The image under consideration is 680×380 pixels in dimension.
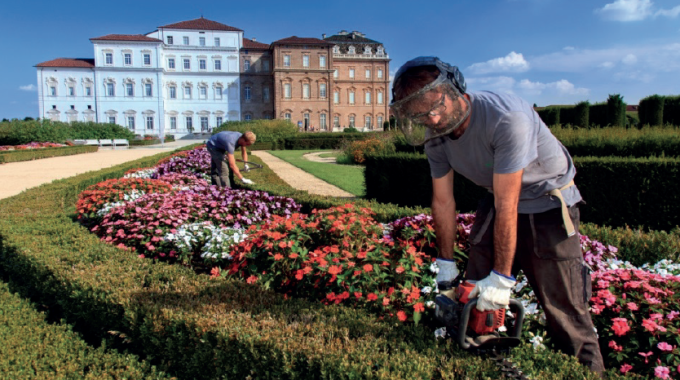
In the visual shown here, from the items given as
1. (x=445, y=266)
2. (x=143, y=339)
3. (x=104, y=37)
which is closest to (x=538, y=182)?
(x=445, y=266)

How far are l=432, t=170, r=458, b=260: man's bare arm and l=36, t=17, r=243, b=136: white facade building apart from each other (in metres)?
58.4

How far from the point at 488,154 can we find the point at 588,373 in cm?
90

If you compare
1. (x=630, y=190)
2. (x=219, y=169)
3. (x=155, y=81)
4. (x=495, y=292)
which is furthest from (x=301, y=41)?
(x=495, y=292)

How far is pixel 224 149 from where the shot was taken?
7.57 meters

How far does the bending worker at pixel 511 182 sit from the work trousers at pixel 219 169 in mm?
6102

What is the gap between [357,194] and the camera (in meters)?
9.70

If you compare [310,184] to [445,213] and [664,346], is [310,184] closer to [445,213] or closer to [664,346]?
[445,213]

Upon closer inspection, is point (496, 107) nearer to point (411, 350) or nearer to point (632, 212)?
point (411, 350)

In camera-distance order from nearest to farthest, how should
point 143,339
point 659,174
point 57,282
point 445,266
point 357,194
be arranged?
1. point 445,266
2. point 143,339
3. point 57,282
4. point 659,174
5. point 357,194

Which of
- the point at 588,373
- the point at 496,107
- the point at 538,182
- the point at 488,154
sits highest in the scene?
the point at 496,107

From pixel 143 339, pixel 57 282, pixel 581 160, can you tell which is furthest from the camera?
pixel 581 160

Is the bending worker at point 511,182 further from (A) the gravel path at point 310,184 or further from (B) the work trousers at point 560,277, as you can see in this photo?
(A) the gravel path at point 310,184

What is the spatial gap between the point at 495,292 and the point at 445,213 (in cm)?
53

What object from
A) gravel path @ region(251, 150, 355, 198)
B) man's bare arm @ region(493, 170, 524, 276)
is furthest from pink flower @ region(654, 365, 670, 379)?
gravel path @ region(251, 150, 355, 198)
